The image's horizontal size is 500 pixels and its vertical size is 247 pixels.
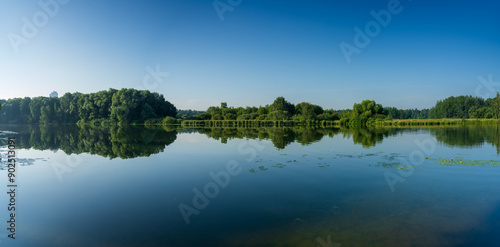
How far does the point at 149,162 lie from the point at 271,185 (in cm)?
852

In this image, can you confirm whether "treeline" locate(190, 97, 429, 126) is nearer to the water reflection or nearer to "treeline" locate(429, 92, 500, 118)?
"treeline" locate(429, 92, 500, 118)

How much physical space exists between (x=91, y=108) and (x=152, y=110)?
2315 centimetres

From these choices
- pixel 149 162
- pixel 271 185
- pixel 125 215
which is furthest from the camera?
pixel 149 162

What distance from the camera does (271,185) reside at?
402 inches

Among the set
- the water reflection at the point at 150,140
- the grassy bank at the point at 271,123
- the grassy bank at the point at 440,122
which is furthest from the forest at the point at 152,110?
the water reflection at the point at 150,140

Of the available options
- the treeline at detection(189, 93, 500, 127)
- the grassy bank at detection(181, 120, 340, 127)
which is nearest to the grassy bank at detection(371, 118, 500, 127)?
the treeline at detection(189, 93, 500, 127)

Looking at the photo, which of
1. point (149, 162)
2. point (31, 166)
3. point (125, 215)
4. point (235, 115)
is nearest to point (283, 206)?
point (125, 215)

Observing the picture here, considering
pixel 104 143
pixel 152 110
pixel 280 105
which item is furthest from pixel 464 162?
pixel 152 110

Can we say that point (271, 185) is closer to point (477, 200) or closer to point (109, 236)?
point (109, 236)

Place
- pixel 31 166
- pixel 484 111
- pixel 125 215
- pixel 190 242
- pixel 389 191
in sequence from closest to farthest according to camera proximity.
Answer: pixel 190 242 < pixel 125 215 < pixel 389 191 < pixel 31 166 < pixel 484 111

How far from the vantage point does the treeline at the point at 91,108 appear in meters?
90.1

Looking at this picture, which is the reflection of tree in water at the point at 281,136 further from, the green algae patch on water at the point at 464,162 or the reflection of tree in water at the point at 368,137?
the green algae patch on water at the point at 464,162

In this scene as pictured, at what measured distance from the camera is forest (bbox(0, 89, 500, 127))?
85.1 meters

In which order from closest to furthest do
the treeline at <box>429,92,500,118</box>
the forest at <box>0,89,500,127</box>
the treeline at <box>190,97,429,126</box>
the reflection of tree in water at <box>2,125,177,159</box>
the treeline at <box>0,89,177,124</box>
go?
the reflection of tree in water at <box>2,125,177,159</box>, the treeline at <box>190,97,429,126</box>, the forest at <box>0,89,500,127</box>, the treeline at <box>429,92,500,118</box>, the treeline at <box>0,89,177,124</box>
